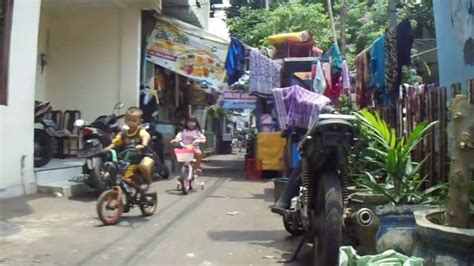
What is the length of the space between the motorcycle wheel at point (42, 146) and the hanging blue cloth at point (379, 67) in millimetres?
→ 5857

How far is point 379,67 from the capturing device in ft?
28.1

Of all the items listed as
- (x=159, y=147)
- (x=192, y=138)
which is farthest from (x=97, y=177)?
(x=159, y=147)

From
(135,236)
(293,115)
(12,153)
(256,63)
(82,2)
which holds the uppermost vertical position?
(82,2)

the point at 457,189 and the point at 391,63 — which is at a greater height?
the point at 391,63

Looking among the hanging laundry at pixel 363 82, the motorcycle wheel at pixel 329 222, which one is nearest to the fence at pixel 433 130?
the motorcycle wheel at pixel 329 222

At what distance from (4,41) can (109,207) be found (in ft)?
10.8

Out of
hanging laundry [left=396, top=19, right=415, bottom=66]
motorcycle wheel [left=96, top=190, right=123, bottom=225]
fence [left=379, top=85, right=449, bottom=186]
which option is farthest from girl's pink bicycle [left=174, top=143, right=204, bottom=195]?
fence [left=379, top=85, right=449, bottom=186]

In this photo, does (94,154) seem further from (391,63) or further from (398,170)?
(398,170)

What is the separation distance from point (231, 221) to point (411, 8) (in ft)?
54.7

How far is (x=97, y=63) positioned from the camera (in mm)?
13172

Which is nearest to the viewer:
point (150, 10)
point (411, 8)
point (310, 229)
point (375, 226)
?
point (375, 226)

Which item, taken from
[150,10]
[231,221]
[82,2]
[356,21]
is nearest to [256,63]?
[150,10]

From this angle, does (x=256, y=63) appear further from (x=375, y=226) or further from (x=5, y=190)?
(x=375, y=226)

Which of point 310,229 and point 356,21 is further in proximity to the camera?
point 356,21
